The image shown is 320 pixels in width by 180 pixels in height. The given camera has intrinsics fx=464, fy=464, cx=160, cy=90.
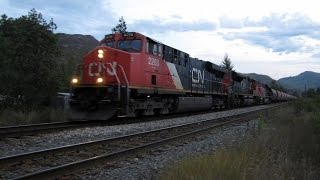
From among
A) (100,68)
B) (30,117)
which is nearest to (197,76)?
(100,68)

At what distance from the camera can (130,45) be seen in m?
18.6

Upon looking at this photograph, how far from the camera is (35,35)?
80.6 feet

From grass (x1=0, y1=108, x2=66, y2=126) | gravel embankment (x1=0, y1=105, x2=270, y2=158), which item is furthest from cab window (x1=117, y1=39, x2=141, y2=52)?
gravel embankment (x1=0, y1=105, x2=270, y2=158)

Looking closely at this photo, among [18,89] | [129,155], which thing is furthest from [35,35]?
[129,155]

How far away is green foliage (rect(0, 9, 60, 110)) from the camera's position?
2245 cm

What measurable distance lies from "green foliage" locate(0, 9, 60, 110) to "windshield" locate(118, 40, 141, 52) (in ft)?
18.9

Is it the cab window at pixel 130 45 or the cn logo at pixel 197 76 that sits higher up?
the cab window at pixel 130 45

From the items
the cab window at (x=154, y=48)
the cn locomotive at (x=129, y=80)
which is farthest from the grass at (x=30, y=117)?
the cab window at (x=154, y=48)

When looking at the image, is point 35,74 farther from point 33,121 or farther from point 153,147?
point 153,147

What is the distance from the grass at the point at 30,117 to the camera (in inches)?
683

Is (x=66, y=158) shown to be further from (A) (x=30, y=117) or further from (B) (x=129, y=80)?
(A) (x=30, y=117)

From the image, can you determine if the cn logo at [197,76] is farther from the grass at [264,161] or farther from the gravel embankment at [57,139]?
the grass at [264,161]

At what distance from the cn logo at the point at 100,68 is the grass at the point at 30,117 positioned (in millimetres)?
2606

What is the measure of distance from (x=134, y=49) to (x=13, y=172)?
1156 cm
